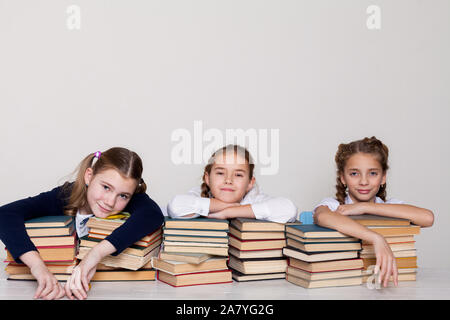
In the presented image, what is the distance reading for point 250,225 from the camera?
1.73 m

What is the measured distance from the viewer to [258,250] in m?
1.75

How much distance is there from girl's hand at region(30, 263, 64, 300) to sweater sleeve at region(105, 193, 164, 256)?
0.22 metres

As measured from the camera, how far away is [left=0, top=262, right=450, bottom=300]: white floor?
152cm

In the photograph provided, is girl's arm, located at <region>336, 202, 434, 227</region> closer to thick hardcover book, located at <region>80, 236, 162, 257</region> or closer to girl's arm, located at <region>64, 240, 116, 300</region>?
thick hardcover book, located at <region>80, 236, 162, 257</region>

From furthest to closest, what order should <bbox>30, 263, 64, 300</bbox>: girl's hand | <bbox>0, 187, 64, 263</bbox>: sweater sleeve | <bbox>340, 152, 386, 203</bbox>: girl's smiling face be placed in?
<bbox>340, 152, 386, 203</bbox>: girl's smiling face, <bbox>0, 187, 64, 263</bbox>: sweater sleeve, <bbox>30, 263, 64, 300</bbox>: girl's hand

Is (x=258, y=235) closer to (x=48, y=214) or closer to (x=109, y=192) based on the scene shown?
(x=109, y=192)

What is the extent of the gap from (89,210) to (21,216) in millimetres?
392

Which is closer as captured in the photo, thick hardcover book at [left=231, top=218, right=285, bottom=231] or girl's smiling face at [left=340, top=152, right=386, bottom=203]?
thick hardcover book at [left=231, top=218, right=285, bottom=231]

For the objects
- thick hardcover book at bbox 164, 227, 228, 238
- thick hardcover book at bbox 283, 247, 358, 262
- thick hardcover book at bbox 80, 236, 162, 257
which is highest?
thick hardcover book at bbox 164, 227, 228, 238

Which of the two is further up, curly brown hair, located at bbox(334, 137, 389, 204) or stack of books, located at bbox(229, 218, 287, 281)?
curly brown hair, located at bbox(334, 137, 389, 204)

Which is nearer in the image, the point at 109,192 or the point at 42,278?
the point at 42,278

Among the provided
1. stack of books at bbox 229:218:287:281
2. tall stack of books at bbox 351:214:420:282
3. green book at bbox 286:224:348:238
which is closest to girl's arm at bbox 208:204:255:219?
stack of books at bbox 229:218:287:281

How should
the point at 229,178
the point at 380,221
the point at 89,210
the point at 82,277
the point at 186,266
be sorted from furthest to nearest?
1. the point at 229,178
2. the point at 89,210
3. the point at 380,221
4. the point at 186,266
5. the point at 82,277

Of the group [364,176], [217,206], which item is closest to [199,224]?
[217,206]
